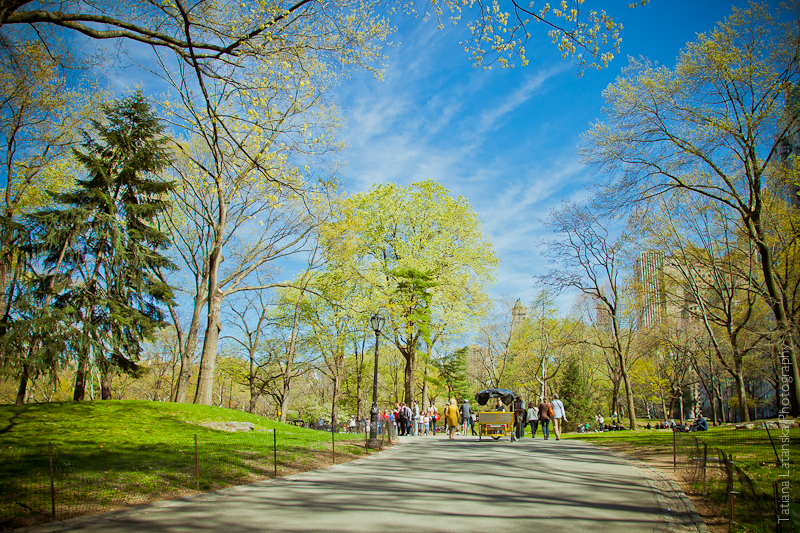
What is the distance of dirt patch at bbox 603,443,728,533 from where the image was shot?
19.0ft

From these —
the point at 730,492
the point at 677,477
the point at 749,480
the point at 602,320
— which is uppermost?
the point at 602,320

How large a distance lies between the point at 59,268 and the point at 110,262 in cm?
181

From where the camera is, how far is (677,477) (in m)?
9.38

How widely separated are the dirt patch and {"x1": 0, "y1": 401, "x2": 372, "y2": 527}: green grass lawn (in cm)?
743

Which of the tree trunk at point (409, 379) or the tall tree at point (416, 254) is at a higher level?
the tall tree at point (416, 254)

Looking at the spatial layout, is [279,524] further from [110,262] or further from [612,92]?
[612,92]

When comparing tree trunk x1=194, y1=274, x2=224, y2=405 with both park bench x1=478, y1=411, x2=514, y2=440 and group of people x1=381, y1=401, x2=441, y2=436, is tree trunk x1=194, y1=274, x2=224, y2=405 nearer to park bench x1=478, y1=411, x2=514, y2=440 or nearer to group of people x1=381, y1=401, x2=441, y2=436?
group of people x1=381, y1=401, x2=441, y2=436

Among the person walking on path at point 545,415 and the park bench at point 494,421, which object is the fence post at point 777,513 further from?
the person walking on path at point 545,415

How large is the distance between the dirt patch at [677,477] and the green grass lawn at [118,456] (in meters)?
7.43

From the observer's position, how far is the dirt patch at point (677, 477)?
5.79 meters

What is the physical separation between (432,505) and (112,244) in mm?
18265

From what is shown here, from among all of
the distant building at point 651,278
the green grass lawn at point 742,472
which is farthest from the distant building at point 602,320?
the green grass lawn at point 742,472

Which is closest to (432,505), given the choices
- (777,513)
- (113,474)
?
(777,513)

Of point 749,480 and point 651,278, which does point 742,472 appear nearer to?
point 749,480
